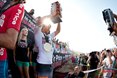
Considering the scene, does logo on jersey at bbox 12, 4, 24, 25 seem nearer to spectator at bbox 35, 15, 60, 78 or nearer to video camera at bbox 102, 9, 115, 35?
spectator at bbox 35, 15, 60, 78

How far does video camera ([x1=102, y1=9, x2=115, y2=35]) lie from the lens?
473 cm

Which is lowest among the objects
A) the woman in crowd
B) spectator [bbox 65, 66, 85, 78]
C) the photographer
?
spectator [bbox 65, 66, 85, 78]

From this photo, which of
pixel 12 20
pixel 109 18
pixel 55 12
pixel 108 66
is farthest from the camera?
pixel 108 66

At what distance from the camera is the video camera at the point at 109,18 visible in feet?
15.5

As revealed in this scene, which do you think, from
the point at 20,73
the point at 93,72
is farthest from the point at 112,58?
the point at 20,73

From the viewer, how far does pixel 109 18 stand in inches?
192

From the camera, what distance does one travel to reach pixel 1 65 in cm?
228

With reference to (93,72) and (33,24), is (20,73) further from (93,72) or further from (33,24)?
(93,72)

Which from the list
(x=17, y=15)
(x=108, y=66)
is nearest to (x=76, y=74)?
(x=108, y=66)

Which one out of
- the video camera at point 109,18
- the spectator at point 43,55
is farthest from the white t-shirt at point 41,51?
the video camera at point 109,18

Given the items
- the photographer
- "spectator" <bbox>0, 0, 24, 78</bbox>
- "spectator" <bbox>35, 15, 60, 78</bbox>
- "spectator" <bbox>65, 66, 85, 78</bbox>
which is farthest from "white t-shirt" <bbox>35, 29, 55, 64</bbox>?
"spectator" <bbox>65, 66, 85, 78</bbox>

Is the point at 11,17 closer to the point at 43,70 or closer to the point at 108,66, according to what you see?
the point at 43,70

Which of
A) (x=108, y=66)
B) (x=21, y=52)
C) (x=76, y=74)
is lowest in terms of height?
(x=76, y=74)

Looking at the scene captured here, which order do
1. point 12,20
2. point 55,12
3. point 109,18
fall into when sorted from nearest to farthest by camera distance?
point 12,20 → point 55,12 → point 109,18
